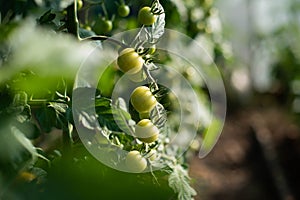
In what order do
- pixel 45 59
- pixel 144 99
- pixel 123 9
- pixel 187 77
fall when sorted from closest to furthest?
pixel 45 59
pixel 144 99
pixel 123 9
pixel 187 77

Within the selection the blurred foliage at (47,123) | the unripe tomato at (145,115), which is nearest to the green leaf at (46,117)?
the blurred foliage at (47,123)

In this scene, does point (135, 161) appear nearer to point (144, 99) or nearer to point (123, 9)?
point (144, 99)

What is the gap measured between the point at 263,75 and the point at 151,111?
12.0 feet

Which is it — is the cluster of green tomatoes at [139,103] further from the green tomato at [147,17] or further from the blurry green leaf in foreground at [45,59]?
→ the blurry green leaf in foreground at [45,59]

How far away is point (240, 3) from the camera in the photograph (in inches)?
163

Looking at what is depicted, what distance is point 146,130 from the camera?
0.56 m

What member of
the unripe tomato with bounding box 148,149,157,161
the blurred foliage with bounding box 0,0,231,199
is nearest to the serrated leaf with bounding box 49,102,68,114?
Result: the blurred foliage with bounding box 0,0,231,199

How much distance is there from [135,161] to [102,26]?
342mm

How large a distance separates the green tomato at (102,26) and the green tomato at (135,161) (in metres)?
0.32

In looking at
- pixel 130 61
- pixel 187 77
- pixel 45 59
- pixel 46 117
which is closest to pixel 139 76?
pixel 130 61

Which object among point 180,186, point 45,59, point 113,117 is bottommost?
point 180,186

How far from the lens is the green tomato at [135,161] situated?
56 cm

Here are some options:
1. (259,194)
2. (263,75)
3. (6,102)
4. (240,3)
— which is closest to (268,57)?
(263,75)

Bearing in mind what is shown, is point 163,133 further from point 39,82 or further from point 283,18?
point 283,18
